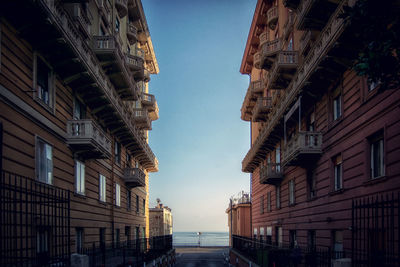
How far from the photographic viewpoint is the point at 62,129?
16.3m

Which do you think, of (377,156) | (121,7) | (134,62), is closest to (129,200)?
(134,62)

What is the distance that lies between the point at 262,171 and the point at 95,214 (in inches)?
528

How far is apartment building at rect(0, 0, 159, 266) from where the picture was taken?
11250mm

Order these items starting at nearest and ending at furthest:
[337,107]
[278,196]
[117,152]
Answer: [337,107] < [117,152] < [278,196]

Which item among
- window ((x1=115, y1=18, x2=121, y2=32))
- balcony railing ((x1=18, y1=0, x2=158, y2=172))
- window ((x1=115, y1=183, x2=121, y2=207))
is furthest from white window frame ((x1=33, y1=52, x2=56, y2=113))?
window ((x1=115, y1=18, x2=121, y2=32))

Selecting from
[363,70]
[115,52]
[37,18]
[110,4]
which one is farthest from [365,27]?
[110,4]

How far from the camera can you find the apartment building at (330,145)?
12.1 meters

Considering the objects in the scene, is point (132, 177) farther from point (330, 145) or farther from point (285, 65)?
point (330, 145)

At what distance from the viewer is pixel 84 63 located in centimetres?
1606

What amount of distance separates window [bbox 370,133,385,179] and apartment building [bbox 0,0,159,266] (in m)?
9.67

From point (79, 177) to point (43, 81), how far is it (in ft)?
17.6

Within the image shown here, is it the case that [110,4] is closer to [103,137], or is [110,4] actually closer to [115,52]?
[115,52]

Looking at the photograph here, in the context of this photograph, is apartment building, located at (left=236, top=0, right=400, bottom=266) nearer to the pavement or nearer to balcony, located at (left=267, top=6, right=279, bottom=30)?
balcony, located at (left=267, top=6, right=279, bottom=30)

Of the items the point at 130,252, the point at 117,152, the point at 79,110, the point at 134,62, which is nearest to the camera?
the point at 79,110
